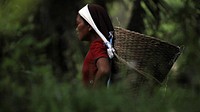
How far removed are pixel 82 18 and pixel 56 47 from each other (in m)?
4.60

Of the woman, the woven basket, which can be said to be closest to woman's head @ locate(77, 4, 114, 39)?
the woman

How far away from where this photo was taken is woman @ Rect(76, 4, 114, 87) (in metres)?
4.71

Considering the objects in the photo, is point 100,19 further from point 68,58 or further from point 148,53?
point 68,58

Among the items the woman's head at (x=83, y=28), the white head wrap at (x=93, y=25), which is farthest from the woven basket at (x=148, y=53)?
the woman's head at (x=83, y=28)

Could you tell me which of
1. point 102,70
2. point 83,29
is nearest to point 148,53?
point 102,70

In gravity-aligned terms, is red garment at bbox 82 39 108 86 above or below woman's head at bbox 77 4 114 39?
below

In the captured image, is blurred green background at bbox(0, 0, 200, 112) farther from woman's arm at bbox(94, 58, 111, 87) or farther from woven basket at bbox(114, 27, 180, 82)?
woman's arm at bbox(94, 58, 111, 87)

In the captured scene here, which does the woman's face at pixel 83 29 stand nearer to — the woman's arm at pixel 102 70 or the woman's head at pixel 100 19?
the woman's head at pixel 100 19

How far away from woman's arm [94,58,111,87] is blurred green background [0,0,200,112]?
25 cm

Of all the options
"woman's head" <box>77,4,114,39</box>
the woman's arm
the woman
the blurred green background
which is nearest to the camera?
the blurred green background

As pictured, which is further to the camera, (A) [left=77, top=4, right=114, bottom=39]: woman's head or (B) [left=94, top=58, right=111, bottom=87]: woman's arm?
Result: (A) [left=77, top=4, right=114, bottom=39]: woman's head

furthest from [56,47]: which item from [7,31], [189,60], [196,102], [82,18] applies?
[196,102]

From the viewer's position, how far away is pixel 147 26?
24.3 ft

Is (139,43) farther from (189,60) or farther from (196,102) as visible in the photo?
(189,60)
